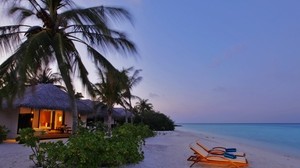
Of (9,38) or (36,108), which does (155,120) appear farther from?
(9,38)

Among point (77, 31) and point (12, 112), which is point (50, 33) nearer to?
point (77, 31)

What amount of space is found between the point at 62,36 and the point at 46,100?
5408mm

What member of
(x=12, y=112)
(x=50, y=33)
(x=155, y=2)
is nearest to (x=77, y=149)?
(x=50, y=33)

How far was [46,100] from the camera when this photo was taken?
13.1 metres

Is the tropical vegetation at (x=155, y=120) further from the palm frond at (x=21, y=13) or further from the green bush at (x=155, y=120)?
the palm frond at (x=21, y=13)

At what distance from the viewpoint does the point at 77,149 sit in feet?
15.9

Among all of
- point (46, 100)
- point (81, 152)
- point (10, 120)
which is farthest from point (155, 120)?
point (81, 152)

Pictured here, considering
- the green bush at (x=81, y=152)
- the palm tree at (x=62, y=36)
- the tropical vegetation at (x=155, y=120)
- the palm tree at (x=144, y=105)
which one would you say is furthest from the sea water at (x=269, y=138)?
the green bush at (x=81, y=152)

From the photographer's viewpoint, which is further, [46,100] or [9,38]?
[46,100]

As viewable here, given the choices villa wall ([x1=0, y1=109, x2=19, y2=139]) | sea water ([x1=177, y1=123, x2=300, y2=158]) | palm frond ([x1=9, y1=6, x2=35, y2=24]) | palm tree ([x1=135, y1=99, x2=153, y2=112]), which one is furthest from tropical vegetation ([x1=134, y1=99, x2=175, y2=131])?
palm frond ([x1=9, y1=6, x2=35, y2=24])

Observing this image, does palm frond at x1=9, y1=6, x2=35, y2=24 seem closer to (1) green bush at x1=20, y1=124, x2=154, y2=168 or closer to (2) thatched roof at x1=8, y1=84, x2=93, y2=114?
(2) thatched roof at x1=8, y1=84, x2=93, y2=114

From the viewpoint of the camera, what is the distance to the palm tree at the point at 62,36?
755 centimetres

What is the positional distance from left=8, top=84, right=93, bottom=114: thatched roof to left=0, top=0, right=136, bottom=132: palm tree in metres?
3.47

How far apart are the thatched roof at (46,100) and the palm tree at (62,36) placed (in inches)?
137
